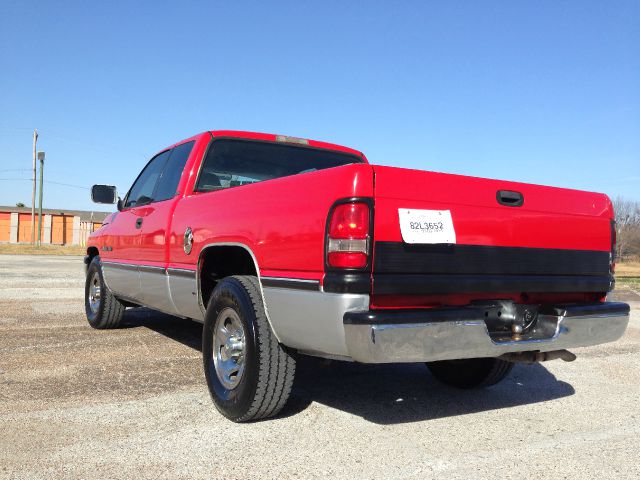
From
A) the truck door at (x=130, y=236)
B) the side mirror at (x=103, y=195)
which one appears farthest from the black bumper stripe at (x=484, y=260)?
the side mirror at (x=103, y=195)

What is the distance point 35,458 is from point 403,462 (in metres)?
1.79

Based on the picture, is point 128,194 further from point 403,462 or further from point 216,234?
point 403,462

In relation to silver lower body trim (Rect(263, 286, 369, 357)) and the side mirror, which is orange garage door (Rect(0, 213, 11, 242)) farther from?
silver lower body trim (Rect(263, 286, 369, 357))

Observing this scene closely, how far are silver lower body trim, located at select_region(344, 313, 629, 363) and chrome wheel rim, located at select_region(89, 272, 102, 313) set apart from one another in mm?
4495

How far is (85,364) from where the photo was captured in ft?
15.1

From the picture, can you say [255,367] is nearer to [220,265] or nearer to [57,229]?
[220,265]

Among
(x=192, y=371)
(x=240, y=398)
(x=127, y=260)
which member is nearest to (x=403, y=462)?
(x=240, y=398)

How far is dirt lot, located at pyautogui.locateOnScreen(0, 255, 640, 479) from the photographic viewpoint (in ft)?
8.95

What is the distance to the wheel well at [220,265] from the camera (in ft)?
12.2

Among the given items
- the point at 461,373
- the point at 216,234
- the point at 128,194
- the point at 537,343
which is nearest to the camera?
the point at 537,343

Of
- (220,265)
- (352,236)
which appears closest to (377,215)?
(352,236)

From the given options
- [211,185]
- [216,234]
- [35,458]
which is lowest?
[35,458]

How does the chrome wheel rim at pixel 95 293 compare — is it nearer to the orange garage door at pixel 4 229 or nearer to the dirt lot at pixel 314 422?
the dirt lot at pixel 314 422

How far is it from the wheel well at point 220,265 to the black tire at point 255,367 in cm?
33
